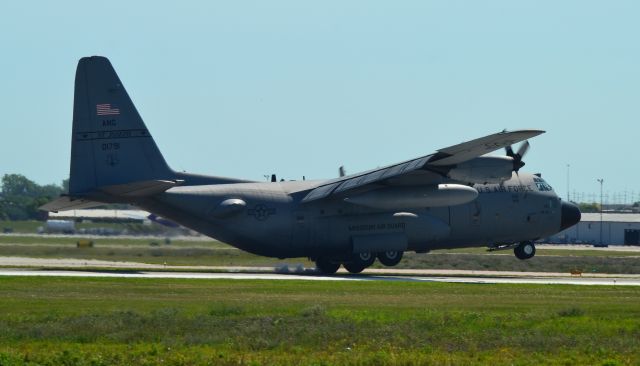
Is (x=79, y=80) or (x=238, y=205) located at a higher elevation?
(x=79, y=80)

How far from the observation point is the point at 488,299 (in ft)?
126

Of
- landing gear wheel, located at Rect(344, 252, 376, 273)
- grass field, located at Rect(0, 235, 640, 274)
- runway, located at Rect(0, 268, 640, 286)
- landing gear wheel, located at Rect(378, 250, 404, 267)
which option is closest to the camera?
runway, located at Rect(0, 268, 640, 286)

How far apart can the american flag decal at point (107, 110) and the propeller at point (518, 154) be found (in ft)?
55.8

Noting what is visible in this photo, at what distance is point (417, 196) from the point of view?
49.3 meters

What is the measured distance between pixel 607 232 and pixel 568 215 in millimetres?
69370

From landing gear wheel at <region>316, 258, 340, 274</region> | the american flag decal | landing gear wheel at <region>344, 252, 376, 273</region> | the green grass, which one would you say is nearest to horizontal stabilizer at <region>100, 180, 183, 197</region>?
the american flag decal

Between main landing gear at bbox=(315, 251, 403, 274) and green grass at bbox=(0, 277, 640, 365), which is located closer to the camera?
green grass at bbox=(0, 277, 640, 365)

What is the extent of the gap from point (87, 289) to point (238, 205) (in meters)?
11.3

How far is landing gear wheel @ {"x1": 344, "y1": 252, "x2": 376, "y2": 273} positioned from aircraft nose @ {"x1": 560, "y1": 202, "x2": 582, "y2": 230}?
10.4 m

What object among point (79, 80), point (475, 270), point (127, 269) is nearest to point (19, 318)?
point (79, 80)

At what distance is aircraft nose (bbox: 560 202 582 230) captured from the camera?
55.2 meters

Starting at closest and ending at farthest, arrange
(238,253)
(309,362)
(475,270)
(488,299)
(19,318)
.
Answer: (309,362) → (19,318) → (488,299) → (475,270) → (238,253)

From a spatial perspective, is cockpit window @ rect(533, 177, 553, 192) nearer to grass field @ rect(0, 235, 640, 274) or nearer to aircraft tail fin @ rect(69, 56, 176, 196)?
grass field @ rect(0, 235, 640, 274)

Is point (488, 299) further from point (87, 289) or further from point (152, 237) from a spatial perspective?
point (152, 237)
